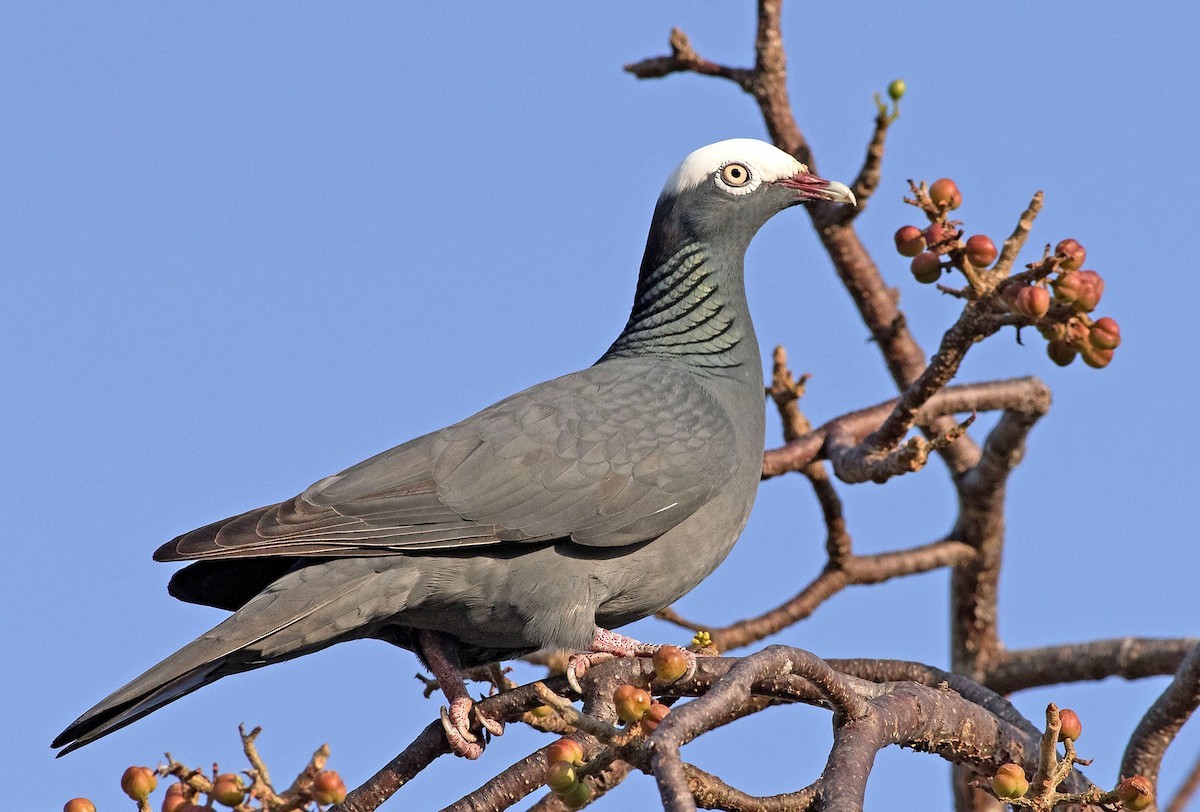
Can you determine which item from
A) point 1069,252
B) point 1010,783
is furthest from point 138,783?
point 1069,252

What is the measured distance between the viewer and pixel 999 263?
18.4 ft

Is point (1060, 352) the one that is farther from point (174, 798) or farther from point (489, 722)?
point (174, 798)

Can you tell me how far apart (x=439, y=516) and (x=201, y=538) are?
2.68ft

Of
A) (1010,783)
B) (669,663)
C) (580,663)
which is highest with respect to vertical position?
(580,663)

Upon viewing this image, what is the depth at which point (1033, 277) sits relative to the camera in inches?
215

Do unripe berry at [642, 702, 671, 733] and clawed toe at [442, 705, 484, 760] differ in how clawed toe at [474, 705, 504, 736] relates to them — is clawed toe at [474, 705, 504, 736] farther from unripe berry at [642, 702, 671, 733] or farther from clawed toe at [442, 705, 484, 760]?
unripe berry at [642, 702, 671, 733]

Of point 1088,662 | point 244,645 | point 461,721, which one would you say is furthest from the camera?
point 1088,662

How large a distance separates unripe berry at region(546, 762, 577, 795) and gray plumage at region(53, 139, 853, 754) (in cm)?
155

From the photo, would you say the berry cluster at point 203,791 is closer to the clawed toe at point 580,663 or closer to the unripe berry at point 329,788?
the unripe berry at point 329,788

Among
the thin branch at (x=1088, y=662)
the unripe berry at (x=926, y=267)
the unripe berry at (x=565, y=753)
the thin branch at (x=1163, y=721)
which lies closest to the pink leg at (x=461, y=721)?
the unripe berry at (x=565, y=753)

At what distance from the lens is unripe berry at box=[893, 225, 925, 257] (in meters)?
5.72

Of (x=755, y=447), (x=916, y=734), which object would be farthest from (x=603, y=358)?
(x=916, y=734)

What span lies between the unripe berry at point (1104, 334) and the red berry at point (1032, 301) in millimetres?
348

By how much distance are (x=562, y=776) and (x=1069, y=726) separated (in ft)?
4.46
